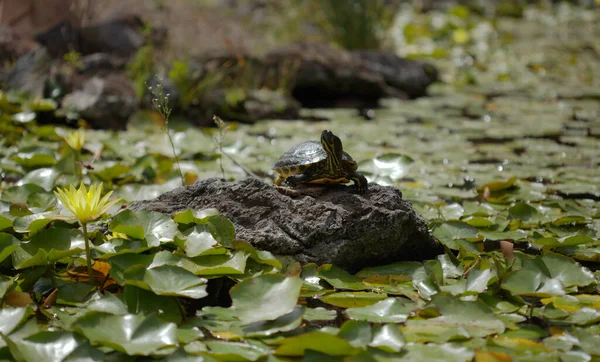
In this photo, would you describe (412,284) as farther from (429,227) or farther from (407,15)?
(407,15)

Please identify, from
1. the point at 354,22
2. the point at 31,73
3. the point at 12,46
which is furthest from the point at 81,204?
the point at 354,22

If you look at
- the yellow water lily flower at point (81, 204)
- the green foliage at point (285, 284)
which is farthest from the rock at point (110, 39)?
the yellow water lily flower at point (81, 204)

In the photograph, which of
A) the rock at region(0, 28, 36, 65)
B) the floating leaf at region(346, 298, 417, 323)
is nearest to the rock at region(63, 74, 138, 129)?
the rock at region(0, 28, 36, 65)

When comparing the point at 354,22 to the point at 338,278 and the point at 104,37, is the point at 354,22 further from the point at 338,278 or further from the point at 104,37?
the point at 338,278

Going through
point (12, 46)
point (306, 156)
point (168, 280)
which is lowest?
point (168, 280)

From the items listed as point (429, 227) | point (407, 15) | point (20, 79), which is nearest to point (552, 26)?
point (407, 15)

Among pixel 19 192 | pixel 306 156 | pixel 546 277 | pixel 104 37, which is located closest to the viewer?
pixel 546 277
